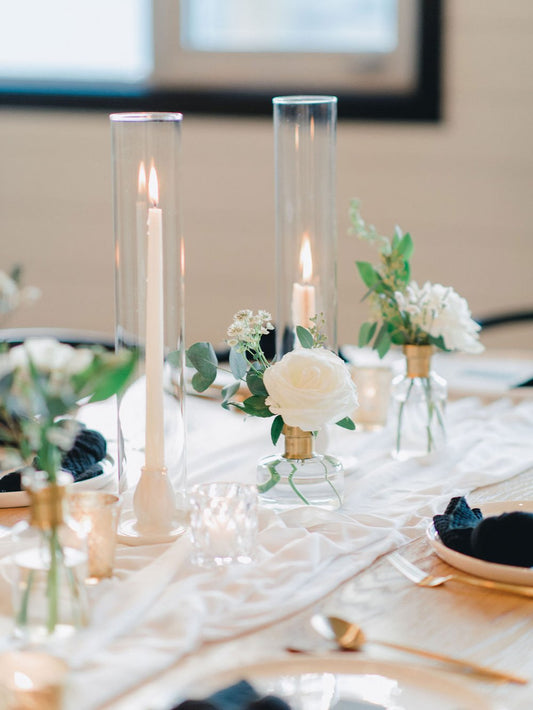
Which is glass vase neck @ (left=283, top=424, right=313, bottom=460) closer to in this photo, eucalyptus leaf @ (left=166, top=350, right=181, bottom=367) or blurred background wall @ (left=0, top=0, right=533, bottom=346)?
eucalyptus leaf @ (left=166, top=350, right=181, bottom=367)

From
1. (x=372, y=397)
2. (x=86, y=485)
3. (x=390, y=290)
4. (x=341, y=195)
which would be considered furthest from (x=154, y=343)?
(x=341, y=195)

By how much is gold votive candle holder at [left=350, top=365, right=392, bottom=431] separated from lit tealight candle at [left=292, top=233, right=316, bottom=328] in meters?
0.27

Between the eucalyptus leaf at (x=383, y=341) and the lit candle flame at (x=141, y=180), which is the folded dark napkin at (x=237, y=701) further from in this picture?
the eucalyptus leaf at (x=383, y=341)

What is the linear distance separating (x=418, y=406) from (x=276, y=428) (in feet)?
1.12

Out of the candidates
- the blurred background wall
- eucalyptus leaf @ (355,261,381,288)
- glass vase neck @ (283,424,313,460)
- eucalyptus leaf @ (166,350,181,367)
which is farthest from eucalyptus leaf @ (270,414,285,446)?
the blurred background wall

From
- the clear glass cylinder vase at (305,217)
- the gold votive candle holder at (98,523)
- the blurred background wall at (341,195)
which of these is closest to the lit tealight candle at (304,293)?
the clear glass cylinder vase at (305,217)

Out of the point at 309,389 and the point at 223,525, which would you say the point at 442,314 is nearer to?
the point at 309,389

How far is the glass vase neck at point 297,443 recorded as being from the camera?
1103mm

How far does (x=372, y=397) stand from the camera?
152cm

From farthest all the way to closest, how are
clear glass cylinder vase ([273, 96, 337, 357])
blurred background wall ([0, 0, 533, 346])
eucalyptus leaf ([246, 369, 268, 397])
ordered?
1. blurred background wall ([0, 0, 533, 346])
2. clear glass cylinder vase ([273, 96, 337, 357])
3. eucalyptus leaf ([246, 369, 268, 397])

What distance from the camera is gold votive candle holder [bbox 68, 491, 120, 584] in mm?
854

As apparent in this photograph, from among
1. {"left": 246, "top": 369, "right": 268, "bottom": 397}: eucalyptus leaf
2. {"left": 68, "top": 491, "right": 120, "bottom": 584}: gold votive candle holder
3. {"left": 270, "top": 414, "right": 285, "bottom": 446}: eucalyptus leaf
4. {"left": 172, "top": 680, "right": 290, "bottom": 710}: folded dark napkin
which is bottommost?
{"left": 172, "top": 680, "right": 290, "bottom": 710}: folded dark napkin

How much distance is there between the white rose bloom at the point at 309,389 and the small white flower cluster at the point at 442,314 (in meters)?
0.31

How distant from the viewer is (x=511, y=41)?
314cm
